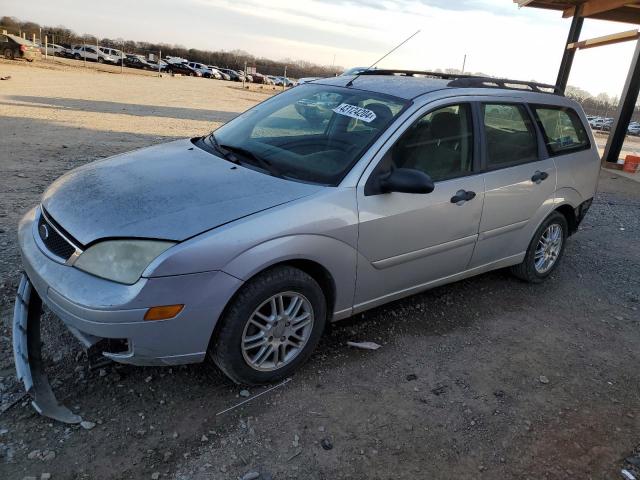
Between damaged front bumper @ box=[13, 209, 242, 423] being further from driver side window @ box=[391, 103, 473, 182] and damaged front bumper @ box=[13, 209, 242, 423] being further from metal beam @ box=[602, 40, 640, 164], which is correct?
metal beam @ box=[602, 40, 640, 164]

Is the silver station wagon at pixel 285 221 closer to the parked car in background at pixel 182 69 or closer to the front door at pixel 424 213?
the front door at pixel 424 213

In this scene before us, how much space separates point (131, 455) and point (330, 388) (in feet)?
3.78

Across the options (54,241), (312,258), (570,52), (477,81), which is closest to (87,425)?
(54,241)

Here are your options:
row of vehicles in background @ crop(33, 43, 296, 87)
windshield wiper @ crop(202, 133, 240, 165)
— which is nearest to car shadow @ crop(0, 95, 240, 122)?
windshield wiper @ crop(202, 133, 240, 165)

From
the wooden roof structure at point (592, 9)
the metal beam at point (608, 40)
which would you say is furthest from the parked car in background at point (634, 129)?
the metal beam at point (608, 40)

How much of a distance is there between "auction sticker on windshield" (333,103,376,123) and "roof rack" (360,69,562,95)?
0.75 metres

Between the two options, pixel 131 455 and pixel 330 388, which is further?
pixel 330 388

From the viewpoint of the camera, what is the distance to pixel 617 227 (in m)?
7.40

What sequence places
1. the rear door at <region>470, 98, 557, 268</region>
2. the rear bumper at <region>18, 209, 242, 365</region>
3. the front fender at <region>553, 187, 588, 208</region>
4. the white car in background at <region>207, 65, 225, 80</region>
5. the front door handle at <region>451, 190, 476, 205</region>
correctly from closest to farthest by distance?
the rear bumper at <region>18, 209, 242, 365</region>, the front door handle at <region>451, 190, 476, 205</region>, the rear door at <region>470, 98, 557, 268</region>, the front fender at <region>553, 187, 588, 208</region>, the white car in background at <region>207, 65, 225, 80</region>

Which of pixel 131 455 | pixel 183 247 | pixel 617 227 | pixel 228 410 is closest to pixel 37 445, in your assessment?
pixel 131 455

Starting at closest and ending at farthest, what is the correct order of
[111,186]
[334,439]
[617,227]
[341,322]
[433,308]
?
[334,439] → [111,186] → [341,322] → [433,308] → [617,227]

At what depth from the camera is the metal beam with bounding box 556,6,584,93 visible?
13883mm

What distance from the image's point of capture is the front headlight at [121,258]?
8.17ft

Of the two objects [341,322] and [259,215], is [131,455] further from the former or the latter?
[341,322]
